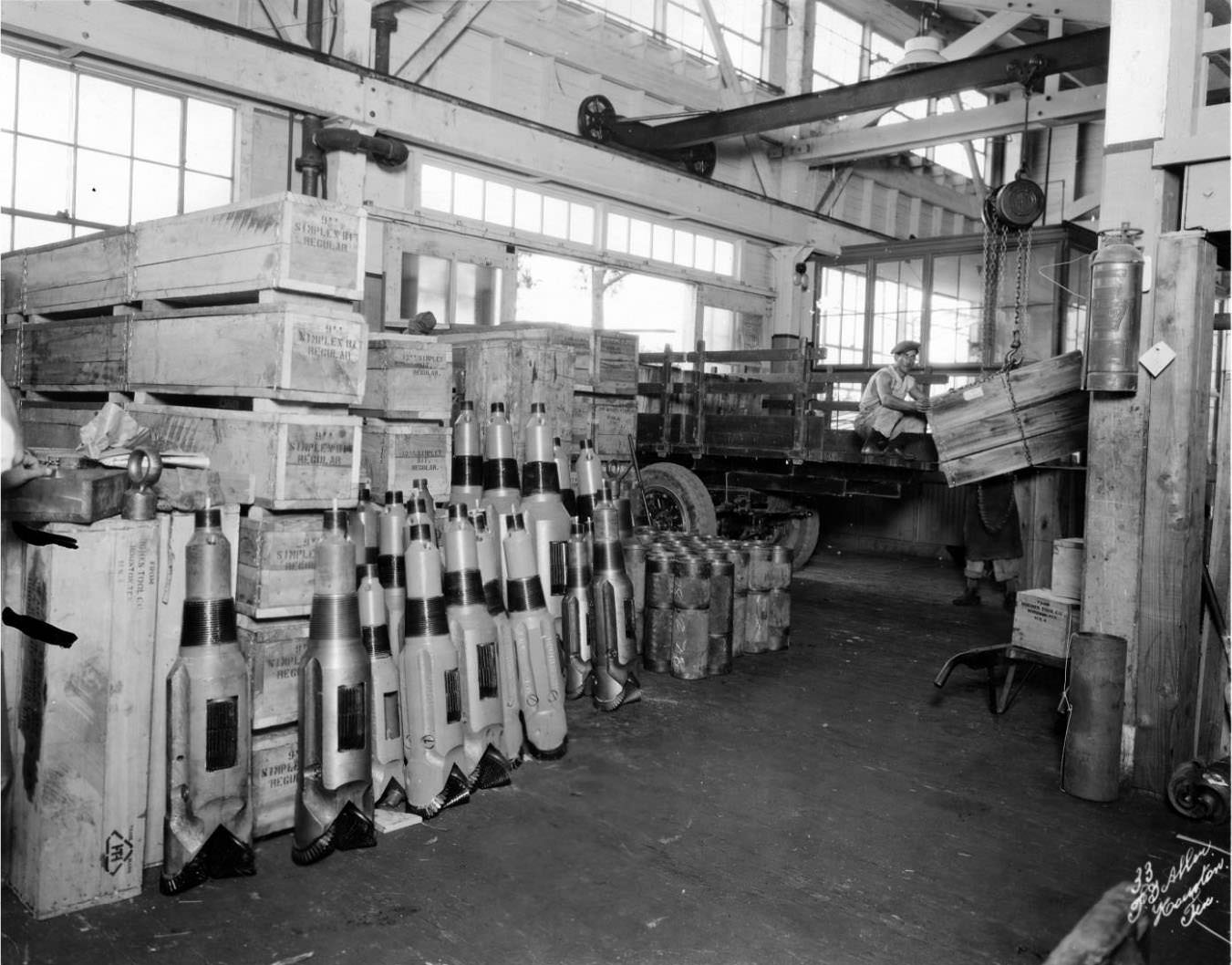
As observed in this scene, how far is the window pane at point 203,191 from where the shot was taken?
7855 millimetres

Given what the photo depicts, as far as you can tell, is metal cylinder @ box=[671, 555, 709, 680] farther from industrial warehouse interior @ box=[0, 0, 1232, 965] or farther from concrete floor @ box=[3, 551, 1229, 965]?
concrete floor @ box=[3, 551, 1229, 965]

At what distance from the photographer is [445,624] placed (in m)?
3.74

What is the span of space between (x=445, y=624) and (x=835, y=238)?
38.9 feet

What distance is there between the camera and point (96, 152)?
7.32 m

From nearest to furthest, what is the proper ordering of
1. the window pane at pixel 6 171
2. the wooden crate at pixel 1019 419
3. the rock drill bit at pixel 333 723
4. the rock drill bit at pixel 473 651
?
1. the rock drill bit at pixel 333 723
2. the rock drill bit at pixel 473 651
3. the wooden crate at pixel 1019 419
4. the window pane at pixel 6 171

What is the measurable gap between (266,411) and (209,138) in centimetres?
553

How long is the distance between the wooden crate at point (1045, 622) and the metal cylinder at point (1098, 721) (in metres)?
0.73

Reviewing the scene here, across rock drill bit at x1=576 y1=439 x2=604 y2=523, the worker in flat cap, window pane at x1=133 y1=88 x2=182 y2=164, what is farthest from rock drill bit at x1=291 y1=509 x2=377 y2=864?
window pane at x1=133 y1=88 x2=182 y2=164

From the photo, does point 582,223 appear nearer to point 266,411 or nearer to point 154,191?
point 154,191

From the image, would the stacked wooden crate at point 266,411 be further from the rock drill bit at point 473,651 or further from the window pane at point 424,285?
the window pane at point 424,285

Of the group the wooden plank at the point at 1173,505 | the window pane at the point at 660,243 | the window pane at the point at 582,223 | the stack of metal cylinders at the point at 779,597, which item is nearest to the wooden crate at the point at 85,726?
the wooden plank at the point at 1173,505

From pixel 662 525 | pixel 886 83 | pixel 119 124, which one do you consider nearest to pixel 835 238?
pixel 886 83

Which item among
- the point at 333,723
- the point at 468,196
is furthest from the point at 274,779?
the point at 468,196

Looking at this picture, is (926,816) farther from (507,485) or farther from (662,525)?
(662,525)
